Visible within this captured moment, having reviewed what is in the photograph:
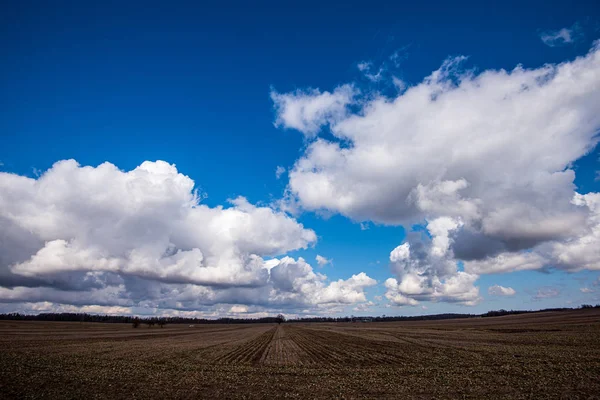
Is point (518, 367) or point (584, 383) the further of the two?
point (518, 367)

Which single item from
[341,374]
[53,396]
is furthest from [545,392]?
[53,396]

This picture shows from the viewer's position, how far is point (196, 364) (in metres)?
35.2

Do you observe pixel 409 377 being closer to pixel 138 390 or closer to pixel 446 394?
pixel 446 394

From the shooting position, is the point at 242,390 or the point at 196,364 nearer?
the point at 242,390

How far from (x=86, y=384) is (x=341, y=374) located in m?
18.6

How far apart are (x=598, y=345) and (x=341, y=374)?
34258 millimetres

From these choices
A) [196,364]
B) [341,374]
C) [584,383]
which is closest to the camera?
[584,383]

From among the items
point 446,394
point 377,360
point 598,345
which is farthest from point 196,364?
point 598,345

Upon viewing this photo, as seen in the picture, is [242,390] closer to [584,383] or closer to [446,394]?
[446,394]

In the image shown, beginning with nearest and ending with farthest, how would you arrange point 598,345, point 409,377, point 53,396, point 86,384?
point 53,396, point 86,384, point 409,377, point 598,345

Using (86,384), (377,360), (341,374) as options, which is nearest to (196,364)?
(86,384)

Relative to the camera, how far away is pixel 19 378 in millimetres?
25500

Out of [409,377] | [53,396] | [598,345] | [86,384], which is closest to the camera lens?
[53,396]

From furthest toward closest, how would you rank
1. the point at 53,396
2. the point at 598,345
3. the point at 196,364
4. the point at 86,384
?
the point at 598,345 < the point at 196,364 < the point at 86,384 < the point at 53,396
